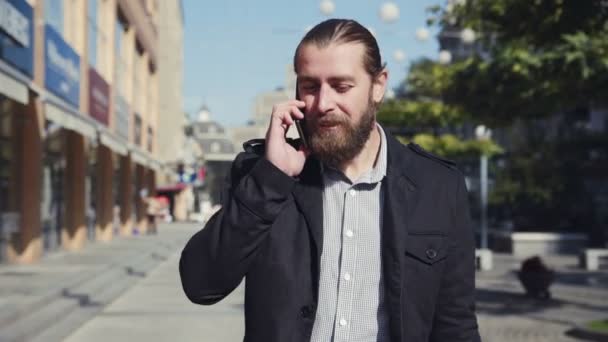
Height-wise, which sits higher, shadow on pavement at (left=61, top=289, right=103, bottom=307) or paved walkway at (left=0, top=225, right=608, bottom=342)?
shadow on pavement at (left=61, top=289, right=103, bottom=307)

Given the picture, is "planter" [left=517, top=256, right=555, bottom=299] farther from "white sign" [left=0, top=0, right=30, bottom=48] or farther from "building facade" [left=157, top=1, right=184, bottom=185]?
"building facade" [left=157, top=1, right=184, bottom=185]

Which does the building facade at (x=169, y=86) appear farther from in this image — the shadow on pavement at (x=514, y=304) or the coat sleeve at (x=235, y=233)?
the coat sleeve at (x=235, y=233)

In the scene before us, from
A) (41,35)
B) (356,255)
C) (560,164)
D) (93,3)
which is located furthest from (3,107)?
(560,164)

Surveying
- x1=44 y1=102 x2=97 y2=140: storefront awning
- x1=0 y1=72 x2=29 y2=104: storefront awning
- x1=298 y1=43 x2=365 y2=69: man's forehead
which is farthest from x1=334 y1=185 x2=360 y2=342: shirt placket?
x1=44 y1=102 x2=97 y2=140: storefront awning

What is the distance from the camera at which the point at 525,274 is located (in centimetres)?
1491

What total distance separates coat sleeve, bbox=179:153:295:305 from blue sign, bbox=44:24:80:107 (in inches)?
640

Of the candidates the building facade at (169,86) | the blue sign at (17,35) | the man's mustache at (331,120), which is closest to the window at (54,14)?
the blue sign at (17,35)

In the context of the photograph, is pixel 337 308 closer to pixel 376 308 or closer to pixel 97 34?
pixel 376 308

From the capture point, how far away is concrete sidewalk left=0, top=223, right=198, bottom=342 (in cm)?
988

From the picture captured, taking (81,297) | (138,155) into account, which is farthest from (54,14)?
(138,155)

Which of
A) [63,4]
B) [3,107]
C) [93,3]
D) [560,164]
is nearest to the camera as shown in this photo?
[3,107]

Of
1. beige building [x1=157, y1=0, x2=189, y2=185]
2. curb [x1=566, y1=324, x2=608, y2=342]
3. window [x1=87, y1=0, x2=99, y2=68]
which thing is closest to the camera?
curb [x1=566, y1=324, x2=608, y2=342]

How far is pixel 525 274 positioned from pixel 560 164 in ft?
57.1

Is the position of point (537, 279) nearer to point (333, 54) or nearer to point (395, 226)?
point (395, 226)
